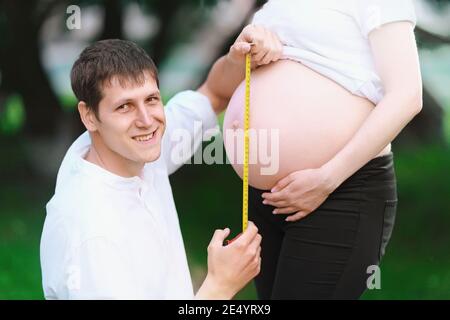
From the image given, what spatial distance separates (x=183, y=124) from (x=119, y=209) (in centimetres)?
44

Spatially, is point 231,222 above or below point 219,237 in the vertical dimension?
below

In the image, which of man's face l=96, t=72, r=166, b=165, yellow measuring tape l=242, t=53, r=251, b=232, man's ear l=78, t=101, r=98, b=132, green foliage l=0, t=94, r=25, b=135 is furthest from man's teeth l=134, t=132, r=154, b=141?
green foliage l=0, t=94, r=25, b=135

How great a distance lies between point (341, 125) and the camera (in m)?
1.58

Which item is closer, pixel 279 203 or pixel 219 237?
pixel 219 237

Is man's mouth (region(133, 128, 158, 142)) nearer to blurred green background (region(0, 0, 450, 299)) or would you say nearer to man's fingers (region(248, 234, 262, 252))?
man's fingers (region(248, 234, 262, 252))

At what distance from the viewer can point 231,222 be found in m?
3.62

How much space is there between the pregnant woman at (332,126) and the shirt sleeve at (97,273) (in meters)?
0.42

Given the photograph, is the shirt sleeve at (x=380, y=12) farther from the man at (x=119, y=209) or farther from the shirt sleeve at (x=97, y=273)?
the shirt sleeve at (x=97, y=273)

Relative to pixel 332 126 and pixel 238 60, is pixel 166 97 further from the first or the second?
pixel 332 126

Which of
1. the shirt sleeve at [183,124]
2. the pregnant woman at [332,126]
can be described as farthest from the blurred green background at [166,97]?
the pregnant woman at [332,126]

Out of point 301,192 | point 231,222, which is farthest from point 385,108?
point 231,222
